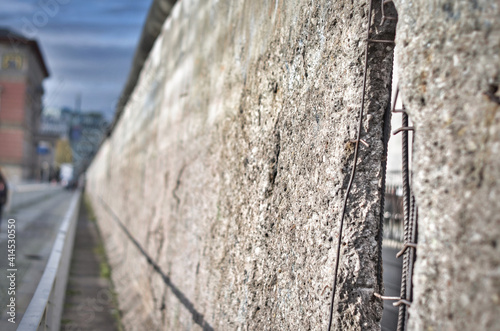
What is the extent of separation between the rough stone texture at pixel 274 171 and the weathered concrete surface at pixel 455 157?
315 millimetres

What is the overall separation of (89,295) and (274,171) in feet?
15.2

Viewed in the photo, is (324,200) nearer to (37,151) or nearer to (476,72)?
(476,72)

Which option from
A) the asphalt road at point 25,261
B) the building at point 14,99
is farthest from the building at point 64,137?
the asphalt road at point 25,261

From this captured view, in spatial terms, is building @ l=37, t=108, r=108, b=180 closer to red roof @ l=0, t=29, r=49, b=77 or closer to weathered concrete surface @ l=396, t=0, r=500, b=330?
red roof @ l=0, t=29, r=49, b=77

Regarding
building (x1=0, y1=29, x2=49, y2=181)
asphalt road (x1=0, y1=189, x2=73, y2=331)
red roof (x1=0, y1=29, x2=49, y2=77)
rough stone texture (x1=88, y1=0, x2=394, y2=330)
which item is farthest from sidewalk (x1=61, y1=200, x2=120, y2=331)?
building (x1=0, y1=29, x2=49, y2=181)

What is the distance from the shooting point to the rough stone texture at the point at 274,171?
1.40 m

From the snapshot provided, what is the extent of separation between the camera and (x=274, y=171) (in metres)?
1.89

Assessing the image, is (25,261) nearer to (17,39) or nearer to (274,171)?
(274,171)

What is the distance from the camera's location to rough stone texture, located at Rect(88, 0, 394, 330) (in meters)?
1.40

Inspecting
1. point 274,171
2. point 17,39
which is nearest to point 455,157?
point 274,171

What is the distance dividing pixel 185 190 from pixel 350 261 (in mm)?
2204

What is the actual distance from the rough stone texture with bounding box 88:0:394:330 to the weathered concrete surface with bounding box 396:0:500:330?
315 millimetres

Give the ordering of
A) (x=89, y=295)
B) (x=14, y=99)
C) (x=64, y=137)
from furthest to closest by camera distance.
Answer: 1. (x=64, y=137)
2. (x=14, y=99)
3. (x=89, y=295)

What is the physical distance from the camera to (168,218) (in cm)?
400
